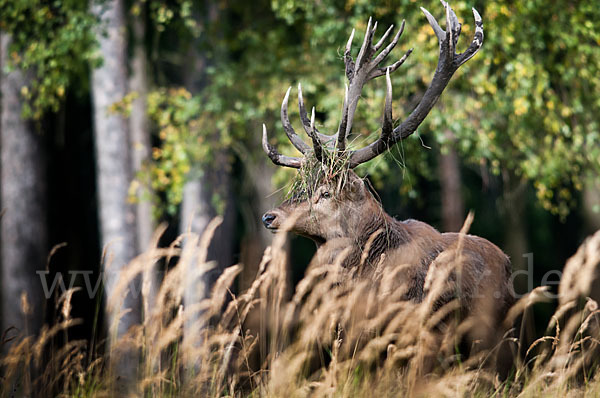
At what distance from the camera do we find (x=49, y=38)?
9.50 m

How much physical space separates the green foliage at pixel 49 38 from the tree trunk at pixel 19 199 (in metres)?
1.02

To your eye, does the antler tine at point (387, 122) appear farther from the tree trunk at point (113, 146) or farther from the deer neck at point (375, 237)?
the tree trunk at point (113, 146)

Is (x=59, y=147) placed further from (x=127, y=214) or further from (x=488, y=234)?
(x=488, y=234)

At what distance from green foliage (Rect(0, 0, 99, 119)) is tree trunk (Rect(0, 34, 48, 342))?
102cm

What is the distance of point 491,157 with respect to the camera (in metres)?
8.69

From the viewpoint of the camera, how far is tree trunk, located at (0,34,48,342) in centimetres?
1036

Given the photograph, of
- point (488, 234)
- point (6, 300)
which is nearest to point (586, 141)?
point (6, 300)

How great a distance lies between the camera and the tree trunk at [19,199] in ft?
34.0

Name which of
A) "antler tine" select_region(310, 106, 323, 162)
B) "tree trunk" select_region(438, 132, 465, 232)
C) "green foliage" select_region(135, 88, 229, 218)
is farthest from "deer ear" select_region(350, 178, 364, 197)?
"tree trunk" select_region(438, 132, 465, 232)

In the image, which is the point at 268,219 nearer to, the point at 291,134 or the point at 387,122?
the point at 291,134

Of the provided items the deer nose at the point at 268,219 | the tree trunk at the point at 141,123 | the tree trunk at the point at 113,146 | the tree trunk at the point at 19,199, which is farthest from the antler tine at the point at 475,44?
the tree trunk at the point at 19,199

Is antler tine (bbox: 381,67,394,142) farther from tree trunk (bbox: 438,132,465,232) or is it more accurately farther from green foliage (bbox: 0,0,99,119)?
tree trunk (bbox: 438,132,465,232)

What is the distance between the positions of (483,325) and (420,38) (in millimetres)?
3765

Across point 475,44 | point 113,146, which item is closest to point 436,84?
point 475,44
